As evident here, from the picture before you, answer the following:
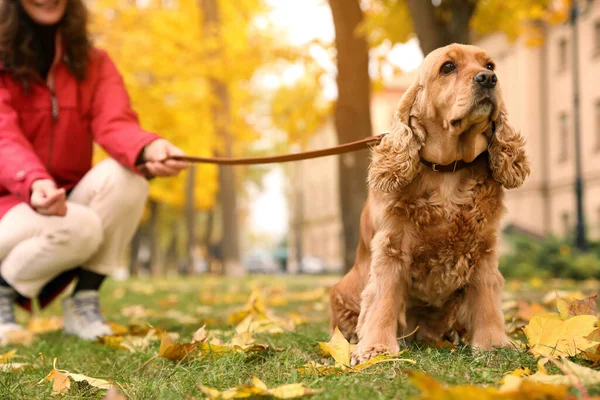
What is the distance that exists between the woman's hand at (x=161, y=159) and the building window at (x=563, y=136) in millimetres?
23450

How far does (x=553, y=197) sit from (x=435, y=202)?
24.7 meters

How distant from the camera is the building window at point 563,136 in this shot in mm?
24375

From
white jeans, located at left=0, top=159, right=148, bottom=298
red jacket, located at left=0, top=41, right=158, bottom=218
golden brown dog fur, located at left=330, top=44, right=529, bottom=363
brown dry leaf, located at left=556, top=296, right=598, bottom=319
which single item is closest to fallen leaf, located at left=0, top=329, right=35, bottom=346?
white jeans, located at left=0, top=159, right=148, bottom=298

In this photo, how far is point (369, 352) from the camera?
2.48 m

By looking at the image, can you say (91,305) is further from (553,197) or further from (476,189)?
(553,197)

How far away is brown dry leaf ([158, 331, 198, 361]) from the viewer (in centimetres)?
262

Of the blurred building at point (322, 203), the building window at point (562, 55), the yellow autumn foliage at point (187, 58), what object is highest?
the building window at point (562, 55)

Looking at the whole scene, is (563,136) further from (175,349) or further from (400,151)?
(175,349)

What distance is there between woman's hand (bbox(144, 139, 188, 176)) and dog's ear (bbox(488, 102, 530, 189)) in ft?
6.10

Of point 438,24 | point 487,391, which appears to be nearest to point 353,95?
point 438,24

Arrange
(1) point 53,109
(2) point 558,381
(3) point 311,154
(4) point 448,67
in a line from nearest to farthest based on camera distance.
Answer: (2) point 558,381 → (4) point 448,67 → (3) point 311,154 → (1) point 53,109

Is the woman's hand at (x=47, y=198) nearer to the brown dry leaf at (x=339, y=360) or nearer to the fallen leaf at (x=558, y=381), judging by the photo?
the brown dry leaf at (x=339, y=360)

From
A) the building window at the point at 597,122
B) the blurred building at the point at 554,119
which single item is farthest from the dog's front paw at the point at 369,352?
the building window at the point at 597,122

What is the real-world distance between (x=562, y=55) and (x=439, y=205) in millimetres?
24519
